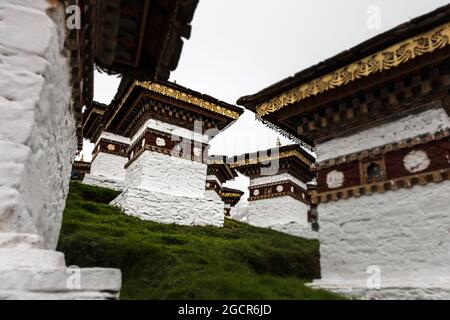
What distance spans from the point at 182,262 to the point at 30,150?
15.1 ft

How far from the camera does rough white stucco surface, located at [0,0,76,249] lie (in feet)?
6.15

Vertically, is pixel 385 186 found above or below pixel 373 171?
below

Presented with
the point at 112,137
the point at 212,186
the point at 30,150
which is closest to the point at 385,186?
the point at 30,150

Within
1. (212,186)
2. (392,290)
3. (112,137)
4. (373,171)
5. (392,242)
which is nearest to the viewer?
(392,290)

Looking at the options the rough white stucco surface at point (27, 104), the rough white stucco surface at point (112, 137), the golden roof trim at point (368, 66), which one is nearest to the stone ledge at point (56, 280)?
the rough white stucco surface at point (27, 104)

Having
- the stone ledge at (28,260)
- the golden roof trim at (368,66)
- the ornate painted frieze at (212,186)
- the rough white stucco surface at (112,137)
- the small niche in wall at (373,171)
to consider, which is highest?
the rough white stucco surface at (112,137)

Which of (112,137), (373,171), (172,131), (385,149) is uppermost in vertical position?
(112,137)

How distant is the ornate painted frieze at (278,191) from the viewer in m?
19.3

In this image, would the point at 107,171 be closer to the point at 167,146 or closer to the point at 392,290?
the point at 167,146

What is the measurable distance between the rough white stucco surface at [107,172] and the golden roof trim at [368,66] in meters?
14.4

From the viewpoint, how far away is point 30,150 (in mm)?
1999

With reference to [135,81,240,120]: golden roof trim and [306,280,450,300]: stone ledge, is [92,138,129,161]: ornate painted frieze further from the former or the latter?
[306,280,450,300]: stone ledge

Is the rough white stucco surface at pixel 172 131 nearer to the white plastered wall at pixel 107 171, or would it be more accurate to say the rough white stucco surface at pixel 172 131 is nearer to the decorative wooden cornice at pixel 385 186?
the white plastered wall at pixel 107 171
